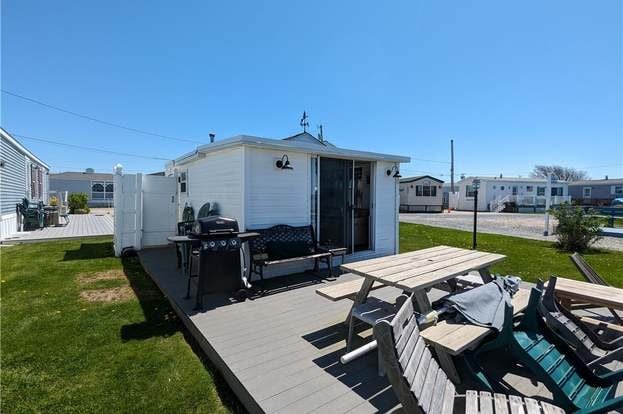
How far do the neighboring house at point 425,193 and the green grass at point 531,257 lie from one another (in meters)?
16.6

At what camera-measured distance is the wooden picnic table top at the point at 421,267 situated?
8.44 feet

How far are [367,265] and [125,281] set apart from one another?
448 centimetres

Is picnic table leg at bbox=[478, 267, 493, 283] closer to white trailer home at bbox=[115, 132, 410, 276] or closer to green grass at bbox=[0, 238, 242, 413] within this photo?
white trailer home at bbox=[115, 132, 410, 276]

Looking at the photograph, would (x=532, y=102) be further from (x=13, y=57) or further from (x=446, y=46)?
(x=13, y=57)

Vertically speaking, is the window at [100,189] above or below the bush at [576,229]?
above

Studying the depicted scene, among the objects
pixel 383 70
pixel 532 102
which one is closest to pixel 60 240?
pixel 383 70

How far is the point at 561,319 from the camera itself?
2.39 m

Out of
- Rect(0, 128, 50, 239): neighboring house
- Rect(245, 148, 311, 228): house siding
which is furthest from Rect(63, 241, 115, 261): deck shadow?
Rect(245, 148, 311, 228): house siding

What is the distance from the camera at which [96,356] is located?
275 cm

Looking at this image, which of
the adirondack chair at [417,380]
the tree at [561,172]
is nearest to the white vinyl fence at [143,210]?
the adirondack chair at [417,380]

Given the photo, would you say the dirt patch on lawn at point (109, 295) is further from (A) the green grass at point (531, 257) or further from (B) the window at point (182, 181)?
(A) the green grass at point (531, 257)

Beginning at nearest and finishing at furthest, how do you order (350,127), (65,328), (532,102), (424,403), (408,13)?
(424,403) → (65,328) → (408,13) → (532,102) → (350,127)

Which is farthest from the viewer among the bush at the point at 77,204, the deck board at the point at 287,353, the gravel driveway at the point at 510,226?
the bush at the point at 77,204

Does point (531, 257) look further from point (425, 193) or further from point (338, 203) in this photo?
point (425, 193)
